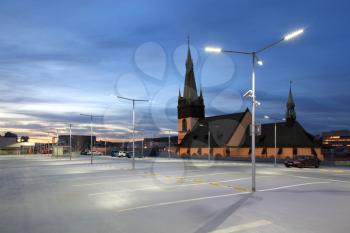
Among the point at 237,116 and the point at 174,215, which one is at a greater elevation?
the point at 237,116

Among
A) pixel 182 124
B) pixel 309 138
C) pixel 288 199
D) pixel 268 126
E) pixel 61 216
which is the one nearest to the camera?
pixel 61 216

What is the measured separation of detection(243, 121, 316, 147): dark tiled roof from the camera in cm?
8131

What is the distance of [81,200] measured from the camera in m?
15.7

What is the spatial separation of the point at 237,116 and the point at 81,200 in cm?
9061

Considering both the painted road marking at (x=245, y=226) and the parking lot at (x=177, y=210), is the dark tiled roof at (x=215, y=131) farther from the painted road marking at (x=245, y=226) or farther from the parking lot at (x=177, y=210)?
the painted road marking at (x=245, y=226)

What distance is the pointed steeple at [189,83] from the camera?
106438mm

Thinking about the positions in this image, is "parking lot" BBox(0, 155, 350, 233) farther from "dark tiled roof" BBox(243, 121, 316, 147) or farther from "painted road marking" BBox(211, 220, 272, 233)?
"dark tiled roof" BBox(243, 121, 316, 147)

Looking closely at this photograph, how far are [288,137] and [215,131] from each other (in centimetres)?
2474

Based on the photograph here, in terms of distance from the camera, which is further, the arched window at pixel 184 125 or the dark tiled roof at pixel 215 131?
the arched window at pixel 184 125

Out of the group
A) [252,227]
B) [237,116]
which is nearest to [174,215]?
[252,227]

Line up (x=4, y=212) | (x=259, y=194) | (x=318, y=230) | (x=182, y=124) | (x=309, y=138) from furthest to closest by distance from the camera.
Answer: (x=182, y=124), (x=309, y=138), (x=259, y=194), (x=4, y=212), (x=318, y=230)

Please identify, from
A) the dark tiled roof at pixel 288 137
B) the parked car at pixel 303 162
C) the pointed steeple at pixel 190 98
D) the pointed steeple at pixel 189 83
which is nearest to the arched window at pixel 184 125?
the pointed steeple at pixel 190 98

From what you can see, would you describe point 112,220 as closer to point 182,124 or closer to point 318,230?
point 318,230

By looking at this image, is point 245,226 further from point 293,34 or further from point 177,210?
point 293,34
